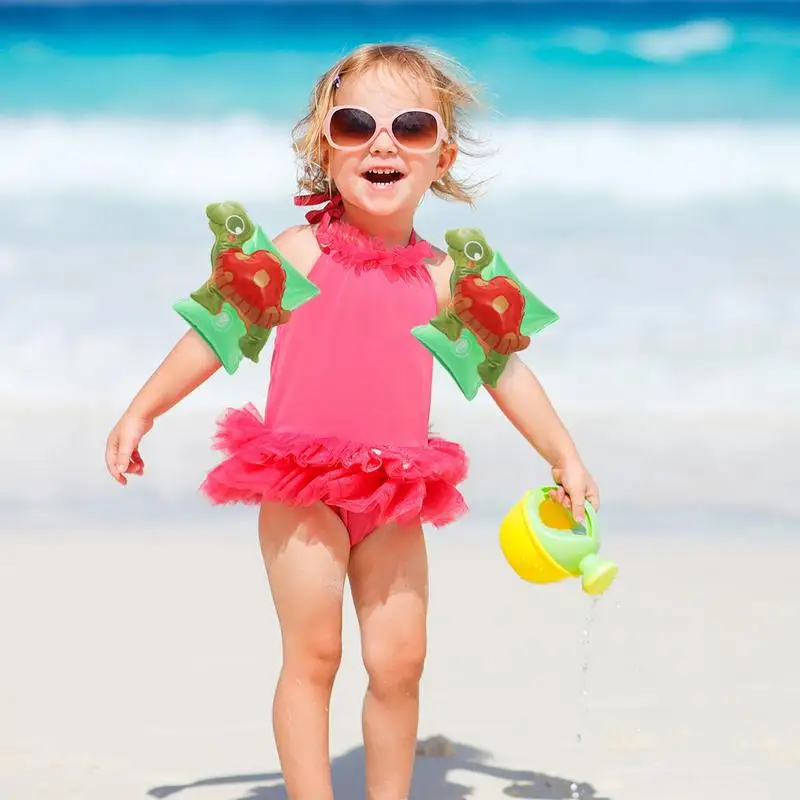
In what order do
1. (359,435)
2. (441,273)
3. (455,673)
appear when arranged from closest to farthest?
(359,435) → (441,273) → (455,673)

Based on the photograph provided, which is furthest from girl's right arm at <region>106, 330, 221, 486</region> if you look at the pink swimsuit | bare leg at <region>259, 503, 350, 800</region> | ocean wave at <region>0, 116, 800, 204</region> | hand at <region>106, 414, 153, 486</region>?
ocean wave at <region>0, 116, 800, 204</region>

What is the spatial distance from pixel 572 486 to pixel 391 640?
42cm

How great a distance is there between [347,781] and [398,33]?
9.03 m

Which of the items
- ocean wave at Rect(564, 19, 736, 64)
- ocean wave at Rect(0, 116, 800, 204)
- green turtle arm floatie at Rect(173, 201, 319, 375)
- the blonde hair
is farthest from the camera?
ocean wave at Rect(564, 19, 736, 64)

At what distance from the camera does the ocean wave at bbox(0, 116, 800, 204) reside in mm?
9078

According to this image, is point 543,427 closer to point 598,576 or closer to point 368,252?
point 598,576

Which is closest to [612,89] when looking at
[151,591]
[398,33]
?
[398,33]

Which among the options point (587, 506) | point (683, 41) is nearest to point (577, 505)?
point (587, 506)

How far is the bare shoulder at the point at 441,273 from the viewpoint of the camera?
2.70m

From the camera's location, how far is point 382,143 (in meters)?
2.61

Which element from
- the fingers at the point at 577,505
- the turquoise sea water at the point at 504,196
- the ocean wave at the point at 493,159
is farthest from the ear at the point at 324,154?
the ocean wave at the point at 493,159

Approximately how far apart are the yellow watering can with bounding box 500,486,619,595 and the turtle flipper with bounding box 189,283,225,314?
62 centimetres

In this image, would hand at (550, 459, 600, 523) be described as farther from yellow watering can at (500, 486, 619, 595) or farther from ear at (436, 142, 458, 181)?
ear at (436, 142, 458, 181)

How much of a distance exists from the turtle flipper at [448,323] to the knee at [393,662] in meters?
0.54
